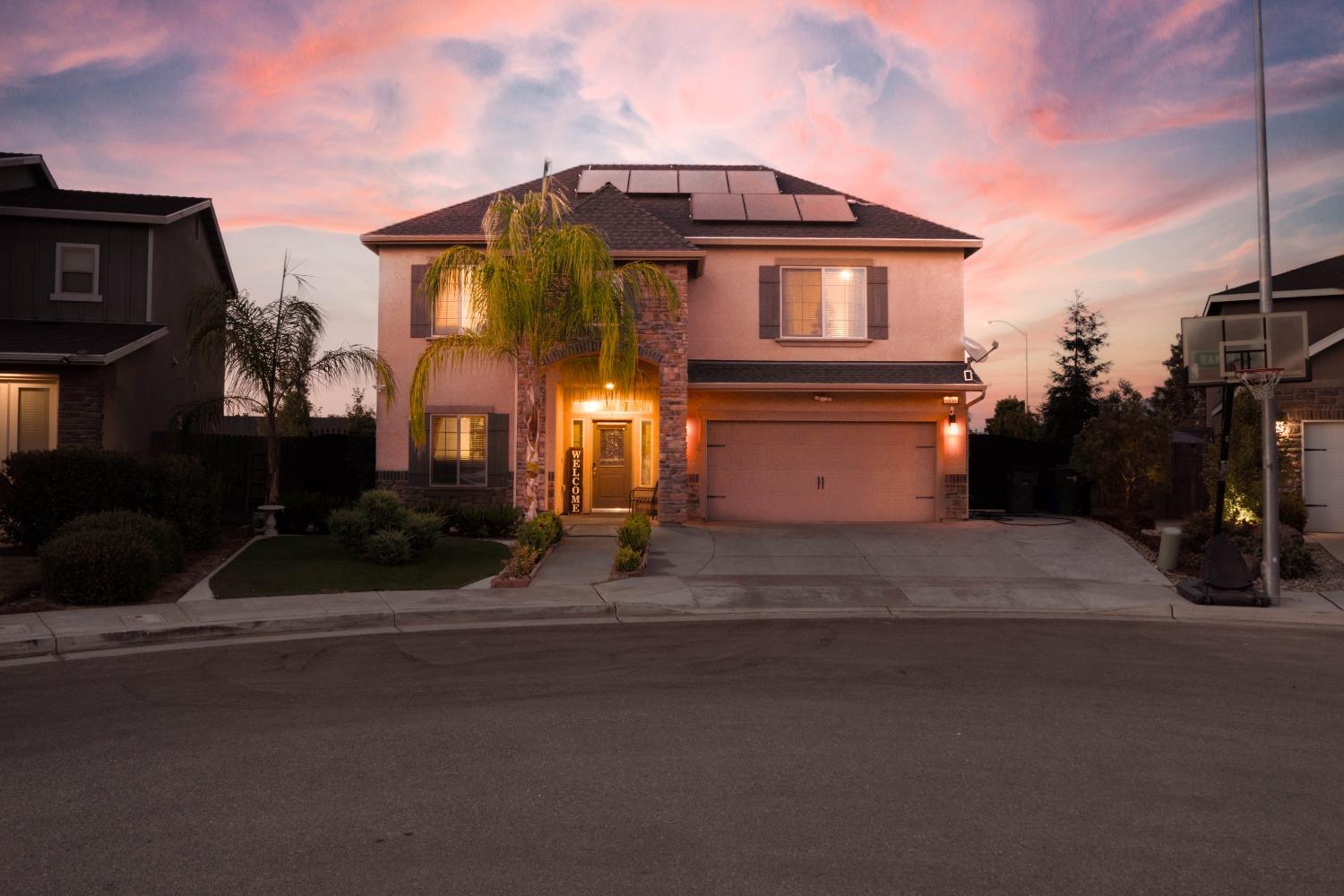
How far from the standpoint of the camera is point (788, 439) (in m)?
20.4

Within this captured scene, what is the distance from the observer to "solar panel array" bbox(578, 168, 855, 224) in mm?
20969

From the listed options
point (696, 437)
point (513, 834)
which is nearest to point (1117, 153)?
point (696, 437)

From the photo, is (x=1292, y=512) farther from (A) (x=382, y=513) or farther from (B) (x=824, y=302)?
(A) (x=382, y=513)

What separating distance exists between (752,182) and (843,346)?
5.62 meters

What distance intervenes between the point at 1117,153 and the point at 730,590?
13834 mm

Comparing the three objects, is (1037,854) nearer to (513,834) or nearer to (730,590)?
(513,834)

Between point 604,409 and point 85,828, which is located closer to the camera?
point 85,828

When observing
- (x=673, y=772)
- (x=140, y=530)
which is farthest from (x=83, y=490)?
(x=673, y=772)

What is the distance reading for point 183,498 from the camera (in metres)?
14.4

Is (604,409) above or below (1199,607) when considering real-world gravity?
above

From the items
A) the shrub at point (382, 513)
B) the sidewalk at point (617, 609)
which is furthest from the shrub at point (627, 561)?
the shrub at point (382, 513)

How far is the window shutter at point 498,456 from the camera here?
19203 mm

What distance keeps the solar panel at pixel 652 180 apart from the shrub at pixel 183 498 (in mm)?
12272

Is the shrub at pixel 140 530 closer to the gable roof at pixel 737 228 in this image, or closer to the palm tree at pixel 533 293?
the palm tree at pixel 533 293
